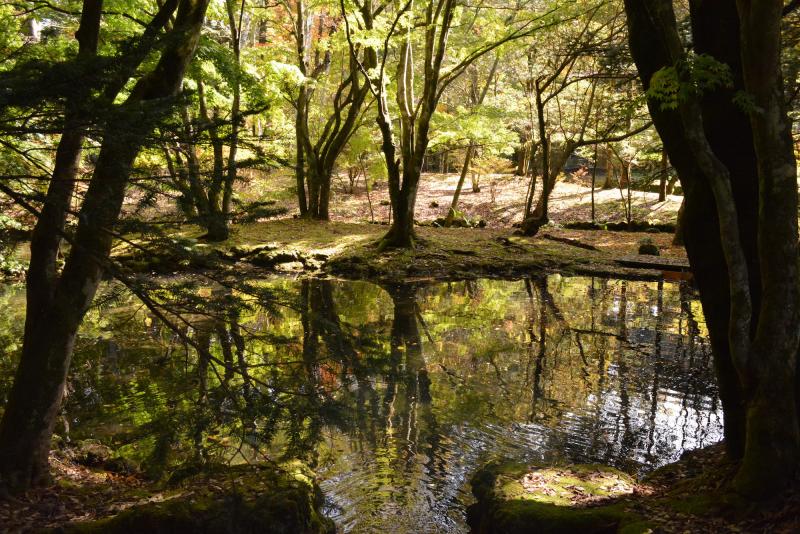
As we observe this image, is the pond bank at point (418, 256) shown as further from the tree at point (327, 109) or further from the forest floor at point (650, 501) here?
the forest floor at point (650, 501)

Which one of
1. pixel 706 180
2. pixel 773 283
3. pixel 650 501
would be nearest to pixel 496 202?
pixel 706 180

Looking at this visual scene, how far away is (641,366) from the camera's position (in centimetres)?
855

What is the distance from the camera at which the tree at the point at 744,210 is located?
3686 millimetres

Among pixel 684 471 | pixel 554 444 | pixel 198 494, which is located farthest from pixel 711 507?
pixel 198 494

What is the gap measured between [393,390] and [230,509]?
3631mm

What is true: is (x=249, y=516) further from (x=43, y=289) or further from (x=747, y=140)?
(x=747, y=140)

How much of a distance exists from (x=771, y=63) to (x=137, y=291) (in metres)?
3.88

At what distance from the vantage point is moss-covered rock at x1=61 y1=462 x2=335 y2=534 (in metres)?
3.90

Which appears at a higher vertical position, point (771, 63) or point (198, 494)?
point (771, 63)

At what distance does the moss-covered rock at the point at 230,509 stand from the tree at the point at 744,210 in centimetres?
286

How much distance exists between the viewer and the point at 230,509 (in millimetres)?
4117

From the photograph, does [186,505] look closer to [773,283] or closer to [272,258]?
[773,283]

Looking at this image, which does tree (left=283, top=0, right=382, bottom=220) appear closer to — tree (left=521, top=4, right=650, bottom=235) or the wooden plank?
tree (left=521, top=4, right=650, bottom=235)

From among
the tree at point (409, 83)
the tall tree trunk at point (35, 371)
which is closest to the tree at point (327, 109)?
the tree at point (409, 83)
